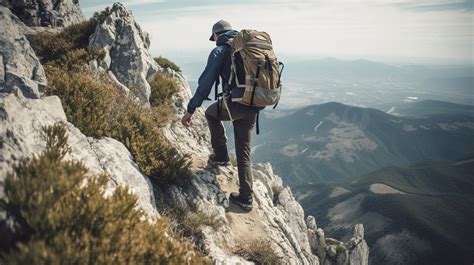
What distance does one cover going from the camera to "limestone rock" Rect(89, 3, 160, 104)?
1231 cm

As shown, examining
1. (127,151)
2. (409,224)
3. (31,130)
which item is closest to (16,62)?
(127,151)

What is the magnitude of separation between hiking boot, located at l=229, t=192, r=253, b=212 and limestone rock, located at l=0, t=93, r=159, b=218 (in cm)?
286

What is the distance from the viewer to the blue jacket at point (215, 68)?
7.34 m

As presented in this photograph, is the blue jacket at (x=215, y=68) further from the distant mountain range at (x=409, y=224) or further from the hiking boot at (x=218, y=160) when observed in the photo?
the distant mountain range at (x=409, y=224)

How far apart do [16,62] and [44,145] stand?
156 inches

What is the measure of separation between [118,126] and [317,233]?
79.0 ft

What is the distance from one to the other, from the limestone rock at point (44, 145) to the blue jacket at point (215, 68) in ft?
7.67

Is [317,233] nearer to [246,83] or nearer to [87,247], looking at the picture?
[246,83]

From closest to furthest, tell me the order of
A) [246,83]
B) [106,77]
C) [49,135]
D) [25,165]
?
[25,165] → [49,135] → [246,83] → [106,77]

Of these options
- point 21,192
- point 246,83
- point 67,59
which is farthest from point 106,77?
point 21,192

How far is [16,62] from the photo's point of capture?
7.22 meters

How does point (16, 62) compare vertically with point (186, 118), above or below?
above

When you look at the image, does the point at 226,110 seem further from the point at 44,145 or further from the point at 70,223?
the point at 70,223

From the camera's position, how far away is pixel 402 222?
500 feet
